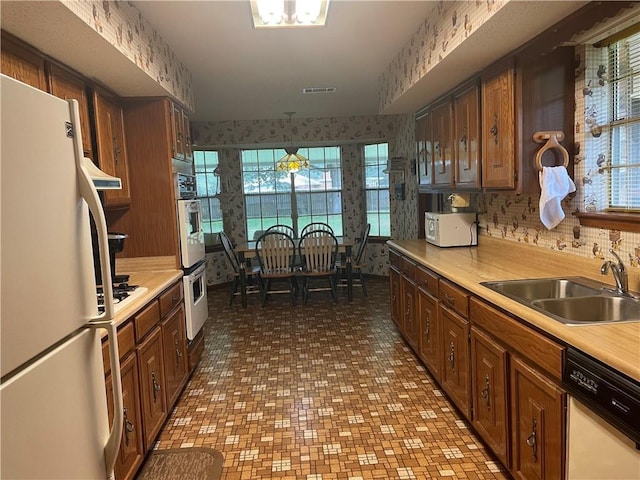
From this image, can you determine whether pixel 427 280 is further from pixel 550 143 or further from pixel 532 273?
pixel 550 143

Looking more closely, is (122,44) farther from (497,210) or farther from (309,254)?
(309,254)

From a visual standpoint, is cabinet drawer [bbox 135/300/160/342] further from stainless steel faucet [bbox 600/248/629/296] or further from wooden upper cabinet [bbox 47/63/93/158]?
stainless steel faucet [bbox 600/248/629/296]

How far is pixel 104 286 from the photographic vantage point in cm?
130

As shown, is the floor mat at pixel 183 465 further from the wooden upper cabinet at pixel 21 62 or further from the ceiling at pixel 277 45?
the ceiling at pixel 277 45

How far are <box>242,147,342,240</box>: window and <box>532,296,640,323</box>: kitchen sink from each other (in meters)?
5.27

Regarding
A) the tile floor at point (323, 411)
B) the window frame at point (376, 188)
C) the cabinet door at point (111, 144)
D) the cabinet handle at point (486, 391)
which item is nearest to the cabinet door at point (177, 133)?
the cabinet door at point (111, 144)

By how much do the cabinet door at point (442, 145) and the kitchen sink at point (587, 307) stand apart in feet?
5.16

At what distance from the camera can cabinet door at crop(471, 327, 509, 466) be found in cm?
193

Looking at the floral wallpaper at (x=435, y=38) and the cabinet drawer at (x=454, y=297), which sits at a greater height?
the floral wallpaper at (x=435, y=38)

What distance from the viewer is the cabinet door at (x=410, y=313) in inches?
134

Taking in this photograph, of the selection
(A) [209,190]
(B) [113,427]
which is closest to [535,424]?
(B) [113,427]

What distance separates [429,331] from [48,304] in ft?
8.15

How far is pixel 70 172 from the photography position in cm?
116

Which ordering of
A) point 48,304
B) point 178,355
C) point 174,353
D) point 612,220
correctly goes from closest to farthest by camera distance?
point 48,304 → point 612,220 → point 174,353 → point 178,355
